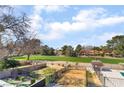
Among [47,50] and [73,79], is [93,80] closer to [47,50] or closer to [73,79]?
[73,79]

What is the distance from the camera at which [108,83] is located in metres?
4.54

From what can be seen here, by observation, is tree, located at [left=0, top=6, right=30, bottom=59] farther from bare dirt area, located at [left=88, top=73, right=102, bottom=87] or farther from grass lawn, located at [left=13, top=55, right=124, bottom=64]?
bare dirt area, located at [left=88, top=73, right=102, bottom=87]

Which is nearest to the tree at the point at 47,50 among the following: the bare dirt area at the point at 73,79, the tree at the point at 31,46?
the tree at the point at 31,46

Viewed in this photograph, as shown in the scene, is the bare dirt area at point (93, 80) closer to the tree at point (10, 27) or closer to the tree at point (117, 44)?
the tree at point (117, 44)

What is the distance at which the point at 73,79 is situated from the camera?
4645 mm

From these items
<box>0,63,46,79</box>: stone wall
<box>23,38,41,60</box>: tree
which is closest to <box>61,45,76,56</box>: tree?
<box>23,38,41,60</box>: tree

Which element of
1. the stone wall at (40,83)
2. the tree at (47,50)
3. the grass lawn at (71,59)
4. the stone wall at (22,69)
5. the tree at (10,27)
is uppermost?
the tree at (10,27)

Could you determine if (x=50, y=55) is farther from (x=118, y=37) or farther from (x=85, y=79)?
(x=118, y=37)

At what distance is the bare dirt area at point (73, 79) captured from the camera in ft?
14.7

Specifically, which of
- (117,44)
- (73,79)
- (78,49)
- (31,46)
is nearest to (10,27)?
(31,46)

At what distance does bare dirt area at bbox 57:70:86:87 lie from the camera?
14.7 feet
